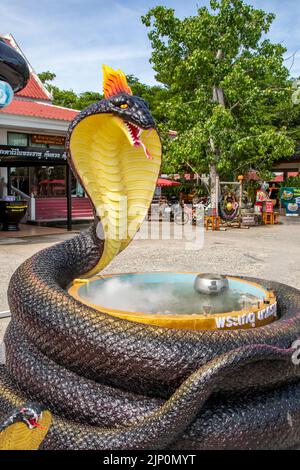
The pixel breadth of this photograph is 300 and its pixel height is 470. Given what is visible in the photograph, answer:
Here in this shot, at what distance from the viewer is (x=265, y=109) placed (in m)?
25.3

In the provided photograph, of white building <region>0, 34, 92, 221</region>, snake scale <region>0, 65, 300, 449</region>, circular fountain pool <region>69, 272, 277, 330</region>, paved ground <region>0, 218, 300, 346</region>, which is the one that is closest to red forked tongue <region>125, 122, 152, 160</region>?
snake scale <region>0, 65, 300, 449</region>

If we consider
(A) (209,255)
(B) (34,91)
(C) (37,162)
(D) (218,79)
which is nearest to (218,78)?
(D) (218,79)

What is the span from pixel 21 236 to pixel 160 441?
10.6 meters

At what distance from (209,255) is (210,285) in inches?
239

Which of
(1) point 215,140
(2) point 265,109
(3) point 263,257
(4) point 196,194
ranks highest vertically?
(2) point 265,109

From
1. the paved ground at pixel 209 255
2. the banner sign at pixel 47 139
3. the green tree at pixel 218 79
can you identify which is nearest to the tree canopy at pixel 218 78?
the green tree at pixel 218 79

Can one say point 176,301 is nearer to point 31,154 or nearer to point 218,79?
point 31,154

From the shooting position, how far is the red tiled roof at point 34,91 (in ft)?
62.7

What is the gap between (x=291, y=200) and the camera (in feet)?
71.2

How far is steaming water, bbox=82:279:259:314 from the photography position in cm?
274

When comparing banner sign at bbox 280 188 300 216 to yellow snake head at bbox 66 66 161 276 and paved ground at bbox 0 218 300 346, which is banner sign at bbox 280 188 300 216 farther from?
yellow snake head at bbox 66 66 161 276

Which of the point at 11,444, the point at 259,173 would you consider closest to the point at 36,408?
the point at 11,444

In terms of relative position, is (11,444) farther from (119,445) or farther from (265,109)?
(265,109)

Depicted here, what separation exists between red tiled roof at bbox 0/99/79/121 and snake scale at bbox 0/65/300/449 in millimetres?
13108
